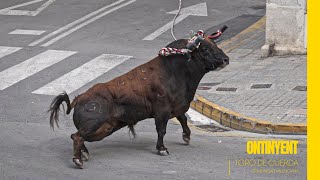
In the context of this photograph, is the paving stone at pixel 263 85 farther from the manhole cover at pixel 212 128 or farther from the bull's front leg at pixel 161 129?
the bull's front leg at pixel 161 129

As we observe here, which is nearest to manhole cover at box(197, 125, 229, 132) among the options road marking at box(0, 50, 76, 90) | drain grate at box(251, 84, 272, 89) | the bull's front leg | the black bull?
the black bull

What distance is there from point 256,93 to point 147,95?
3.64 meters

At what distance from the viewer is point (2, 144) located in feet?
35.1

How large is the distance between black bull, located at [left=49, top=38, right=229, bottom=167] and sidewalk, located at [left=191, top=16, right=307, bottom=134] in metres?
1.78

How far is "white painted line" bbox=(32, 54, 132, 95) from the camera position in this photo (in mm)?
14047

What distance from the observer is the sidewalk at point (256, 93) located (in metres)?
11.4

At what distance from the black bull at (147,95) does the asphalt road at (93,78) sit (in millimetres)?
481

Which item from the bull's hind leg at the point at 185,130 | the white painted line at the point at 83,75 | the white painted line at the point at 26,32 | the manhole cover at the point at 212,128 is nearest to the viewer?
the bull's hind leg at the point at 185,130

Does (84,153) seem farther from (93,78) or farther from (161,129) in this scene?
(93,78)

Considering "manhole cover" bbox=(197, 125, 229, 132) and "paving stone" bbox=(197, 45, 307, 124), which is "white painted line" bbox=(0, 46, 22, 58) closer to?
"paving stone" bbox=(197, 45, 307, 124)

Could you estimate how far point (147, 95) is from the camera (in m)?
9.89

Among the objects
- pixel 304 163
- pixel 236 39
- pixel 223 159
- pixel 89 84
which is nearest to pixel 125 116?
pixel 223 159

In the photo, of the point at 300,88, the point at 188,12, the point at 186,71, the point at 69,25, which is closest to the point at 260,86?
the point at 300,88

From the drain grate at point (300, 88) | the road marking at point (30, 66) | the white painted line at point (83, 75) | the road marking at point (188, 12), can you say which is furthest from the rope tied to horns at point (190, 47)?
the road marking at point (188, 12)
